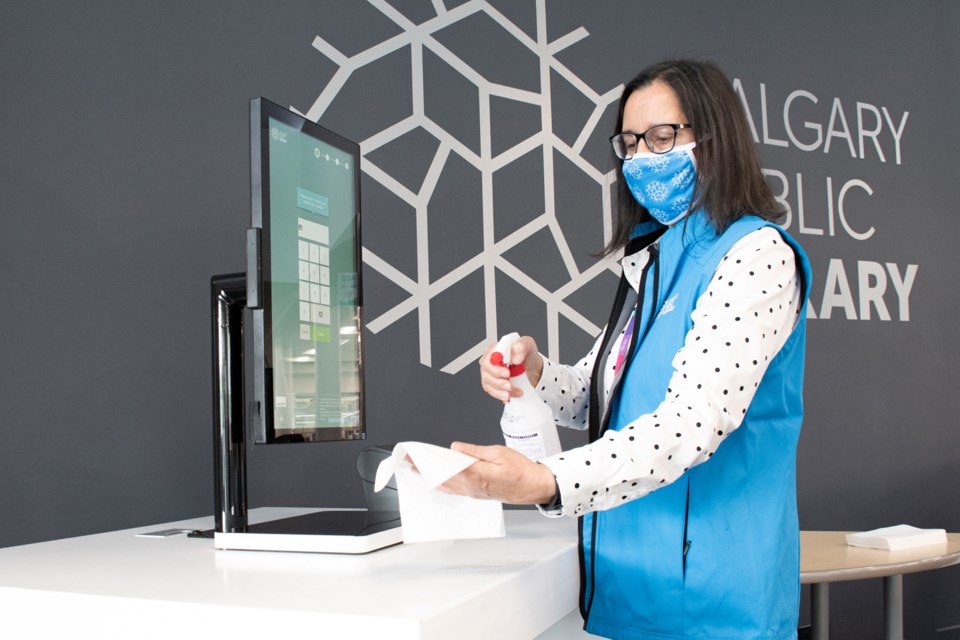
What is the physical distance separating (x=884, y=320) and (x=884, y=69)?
1.13 meters

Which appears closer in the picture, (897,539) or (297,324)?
(297,324)

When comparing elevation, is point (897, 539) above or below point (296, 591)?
below

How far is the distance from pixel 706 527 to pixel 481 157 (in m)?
1.87

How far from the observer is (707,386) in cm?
101

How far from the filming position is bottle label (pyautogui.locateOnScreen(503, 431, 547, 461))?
48.5 inches

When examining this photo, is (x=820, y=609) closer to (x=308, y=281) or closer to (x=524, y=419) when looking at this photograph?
(x=524, y=419)

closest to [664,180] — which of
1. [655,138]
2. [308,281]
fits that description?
[655,138]

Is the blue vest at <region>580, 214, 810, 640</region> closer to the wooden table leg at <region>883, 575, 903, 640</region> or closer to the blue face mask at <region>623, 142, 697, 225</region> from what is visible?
the blue face mask at <region>623, 142, 697, 225</region>

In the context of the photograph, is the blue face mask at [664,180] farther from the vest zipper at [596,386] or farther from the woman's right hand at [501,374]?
the woman's right hand at [501,374]

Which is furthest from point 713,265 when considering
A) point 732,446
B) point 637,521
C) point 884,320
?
point 884,320

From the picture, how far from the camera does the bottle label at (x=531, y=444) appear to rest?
123 cm

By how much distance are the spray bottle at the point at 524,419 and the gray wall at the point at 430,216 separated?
1.13 metres

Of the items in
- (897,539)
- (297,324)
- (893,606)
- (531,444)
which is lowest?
(893,606)

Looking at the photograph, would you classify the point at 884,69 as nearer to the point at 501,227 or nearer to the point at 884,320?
the point at 884,320
